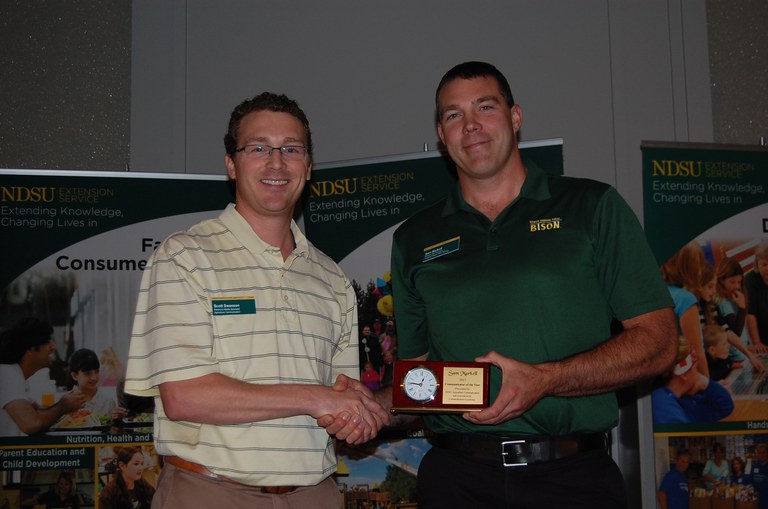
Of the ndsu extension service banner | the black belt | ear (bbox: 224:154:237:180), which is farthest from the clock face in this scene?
the ndsu extension service banner

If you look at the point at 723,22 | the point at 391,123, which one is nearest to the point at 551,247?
the point at 391,123

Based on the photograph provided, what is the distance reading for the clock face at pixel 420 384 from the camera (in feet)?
8.36

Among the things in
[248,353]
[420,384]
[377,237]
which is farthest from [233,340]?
[377,237]

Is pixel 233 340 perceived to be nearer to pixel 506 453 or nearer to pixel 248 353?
pixel 248 353

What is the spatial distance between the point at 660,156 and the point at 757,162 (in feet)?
2.24

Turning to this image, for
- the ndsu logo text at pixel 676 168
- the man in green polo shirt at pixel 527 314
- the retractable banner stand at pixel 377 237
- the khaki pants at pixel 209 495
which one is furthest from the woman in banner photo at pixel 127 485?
the ndsu logo text at pixel 676 168

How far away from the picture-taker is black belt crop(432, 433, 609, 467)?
8.45ft

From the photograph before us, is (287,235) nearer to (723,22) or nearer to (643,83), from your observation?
(643,83)

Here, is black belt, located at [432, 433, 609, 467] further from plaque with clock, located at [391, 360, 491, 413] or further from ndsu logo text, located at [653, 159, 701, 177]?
ndsu logo text, located at [653, 159, 701, 177]

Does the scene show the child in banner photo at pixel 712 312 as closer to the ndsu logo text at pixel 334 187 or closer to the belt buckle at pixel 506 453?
the ndsu logo text at pixel 334 187

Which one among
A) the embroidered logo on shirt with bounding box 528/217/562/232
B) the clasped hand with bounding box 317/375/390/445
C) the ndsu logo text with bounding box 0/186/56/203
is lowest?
the clasped hand with bounding box 317/375/390/445

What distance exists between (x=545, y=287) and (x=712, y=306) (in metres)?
2.64

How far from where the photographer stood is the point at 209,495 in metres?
2.42

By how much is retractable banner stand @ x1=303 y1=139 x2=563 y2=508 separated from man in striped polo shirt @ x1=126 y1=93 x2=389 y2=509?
1.93m
